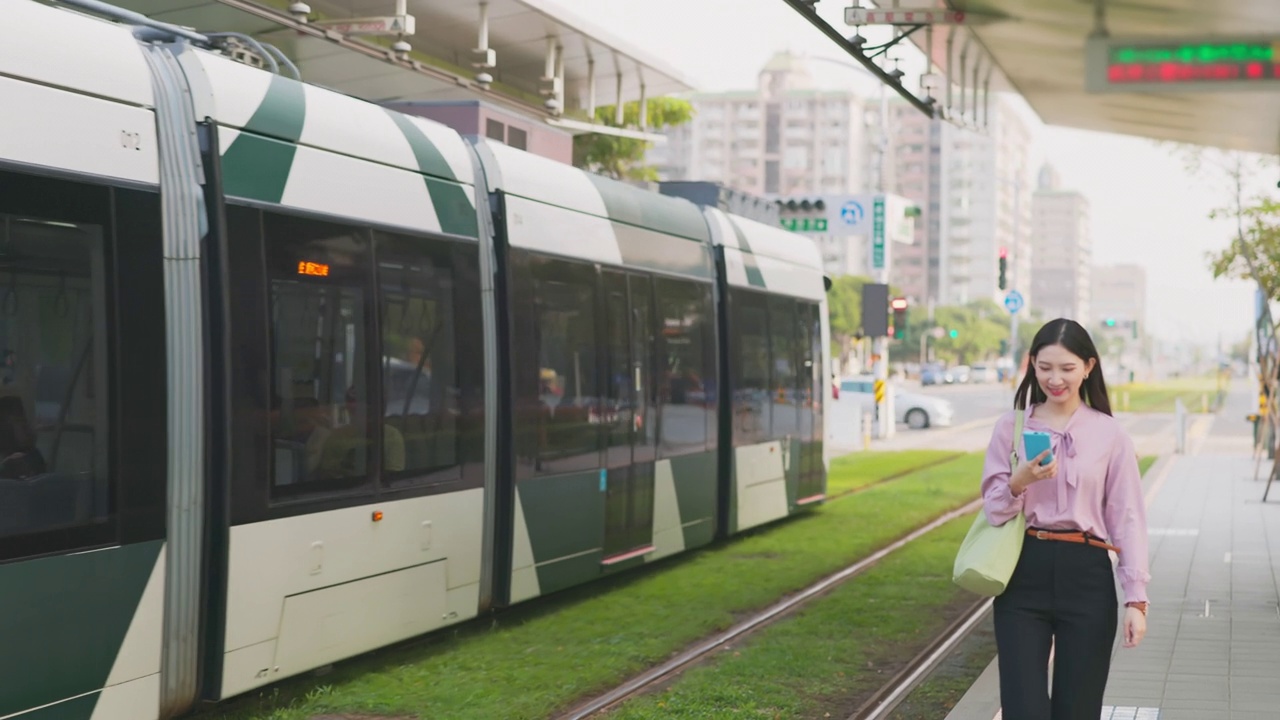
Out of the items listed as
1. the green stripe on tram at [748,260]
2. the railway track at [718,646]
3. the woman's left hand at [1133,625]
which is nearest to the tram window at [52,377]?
the railway track at [718,646]

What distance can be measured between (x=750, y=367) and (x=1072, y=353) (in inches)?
424

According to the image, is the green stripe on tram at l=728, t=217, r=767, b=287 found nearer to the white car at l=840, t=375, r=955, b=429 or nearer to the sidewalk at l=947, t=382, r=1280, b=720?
the sidewalk at l=947, t=382, r=1280, b=720

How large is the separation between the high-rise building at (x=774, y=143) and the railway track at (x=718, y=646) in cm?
14550

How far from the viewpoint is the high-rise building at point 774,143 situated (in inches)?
6260

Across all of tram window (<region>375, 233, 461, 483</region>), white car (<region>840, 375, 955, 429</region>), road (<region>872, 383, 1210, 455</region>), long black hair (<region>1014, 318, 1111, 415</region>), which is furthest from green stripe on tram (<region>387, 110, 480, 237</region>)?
white car (<region>840, 375, 955, 429</region>)

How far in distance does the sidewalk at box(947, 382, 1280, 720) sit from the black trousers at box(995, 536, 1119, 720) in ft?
9.29

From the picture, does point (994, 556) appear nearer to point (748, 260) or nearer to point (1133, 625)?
point (1133, 625)

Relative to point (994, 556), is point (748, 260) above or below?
above

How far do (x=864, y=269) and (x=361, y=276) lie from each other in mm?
143966

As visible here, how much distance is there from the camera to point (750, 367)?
1588 centimetres

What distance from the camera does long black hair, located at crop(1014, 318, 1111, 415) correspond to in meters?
5.14

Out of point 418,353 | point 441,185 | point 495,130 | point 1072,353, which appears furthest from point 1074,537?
point 495,130

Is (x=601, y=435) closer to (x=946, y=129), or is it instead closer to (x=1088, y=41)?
(x=1088, y=41)

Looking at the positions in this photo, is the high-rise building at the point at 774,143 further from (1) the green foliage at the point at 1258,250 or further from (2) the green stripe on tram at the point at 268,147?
(2) the green stripe on tram at the point at 268,147
